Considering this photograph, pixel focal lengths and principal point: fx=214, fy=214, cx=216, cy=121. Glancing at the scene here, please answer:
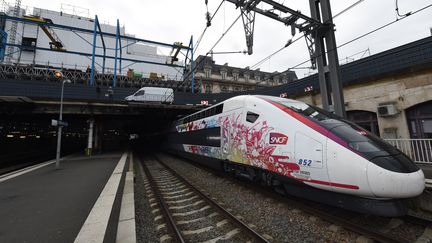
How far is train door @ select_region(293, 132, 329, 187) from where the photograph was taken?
4.72 metres

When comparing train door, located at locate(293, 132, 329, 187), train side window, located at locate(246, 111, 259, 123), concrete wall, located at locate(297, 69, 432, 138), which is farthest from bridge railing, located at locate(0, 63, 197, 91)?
train door, located at locate(293, 132, 329, 187)

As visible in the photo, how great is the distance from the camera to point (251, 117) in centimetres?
735

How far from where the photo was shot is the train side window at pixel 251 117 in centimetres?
711

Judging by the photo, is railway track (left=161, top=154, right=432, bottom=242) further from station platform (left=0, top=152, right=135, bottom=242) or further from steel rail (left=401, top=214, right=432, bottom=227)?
station platform (left=0, top=152, right=135, bottom=242)

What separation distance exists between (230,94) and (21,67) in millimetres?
33972

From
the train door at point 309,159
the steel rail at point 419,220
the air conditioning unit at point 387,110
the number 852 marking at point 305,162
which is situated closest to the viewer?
the steel rail at point 419,220

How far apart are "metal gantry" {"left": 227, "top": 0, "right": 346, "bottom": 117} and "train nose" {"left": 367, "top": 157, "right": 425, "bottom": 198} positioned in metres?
5.79

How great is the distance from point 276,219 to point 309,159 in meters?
1.66

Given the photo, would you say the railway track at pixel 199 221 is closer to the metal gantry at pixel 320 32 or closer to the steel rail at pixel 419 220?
the steel rail at pixel 419 220

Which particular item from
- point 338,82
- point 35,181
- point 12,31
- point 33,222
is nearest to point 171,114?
point 35,181

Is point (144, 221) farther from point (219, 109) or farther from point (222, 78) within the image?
point (222, 78)

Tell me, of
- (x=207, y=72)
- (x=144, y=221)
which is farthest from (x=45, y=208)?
(x=207, y=72)

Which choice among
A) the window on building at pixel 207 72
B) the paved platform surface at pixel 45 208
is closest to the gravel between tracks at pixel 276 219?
the paved platform surface at pixel 45 208

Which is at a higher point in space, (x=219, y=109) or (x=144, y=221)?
(x=219, y=109)
